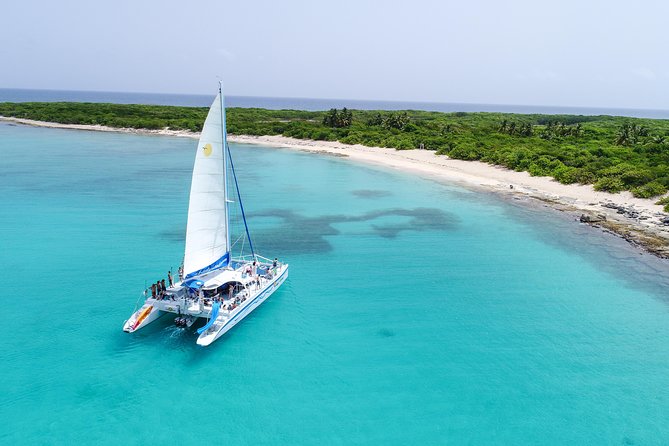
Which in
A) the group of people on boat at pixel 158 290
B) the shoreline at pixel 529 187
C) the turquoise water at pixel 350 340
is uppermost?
the group of people on boat at pixel 158 290

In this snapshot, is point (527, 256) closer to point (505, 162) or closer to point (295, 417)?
point (295, 417)

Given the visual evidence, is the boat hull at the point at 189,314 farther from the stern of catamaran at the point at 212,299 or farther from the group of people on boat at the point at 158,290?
the group of people on boat at the point at 158,290

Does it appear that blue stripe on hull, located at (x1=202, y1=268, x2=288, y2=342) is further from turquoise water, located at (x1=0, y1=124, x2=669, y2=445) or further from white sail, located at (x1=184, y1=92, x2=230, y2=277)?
white sail, located at (x1=184, y1=92, x2=230, y2=277)

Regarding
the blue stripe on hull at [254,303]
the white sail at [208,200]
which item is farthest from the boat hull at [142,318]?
the blue stripe on hull at [254,303]

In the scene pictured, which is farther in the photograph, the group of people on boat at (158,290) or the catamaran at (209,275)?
the group of people on boat at (158,290)

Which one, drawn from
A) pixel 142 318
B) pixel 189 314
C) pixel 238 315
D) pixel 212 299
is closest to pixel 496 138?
pixel 238 315

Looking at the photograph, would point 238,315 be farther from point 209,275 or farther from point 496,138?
point 496,138

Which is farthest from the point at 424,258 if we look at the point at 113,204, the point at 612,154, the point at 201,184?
the point at 612,154
